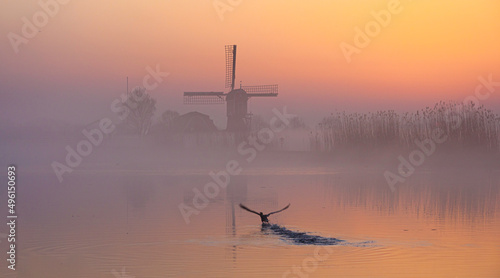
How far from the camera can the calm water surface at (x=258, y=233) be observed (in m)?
12.7

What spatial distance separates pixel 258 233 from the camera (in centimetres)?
1675

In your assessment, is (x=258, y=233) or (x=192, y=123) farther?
(x=192, y=123)

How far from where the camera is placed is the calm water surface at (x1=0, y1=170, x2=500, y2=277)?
12.7 m

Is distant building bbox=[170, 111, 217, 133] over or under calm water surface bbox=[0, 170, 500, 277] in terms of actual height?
over

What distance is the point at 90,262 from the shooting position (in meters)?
13.2

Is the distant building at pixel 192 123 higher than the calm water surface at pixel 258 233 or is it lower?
higher

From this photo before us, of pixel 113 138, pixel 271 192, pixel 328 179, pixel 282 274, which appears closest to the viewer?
pixel 282 274

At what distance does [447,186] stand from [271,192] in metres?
8.19

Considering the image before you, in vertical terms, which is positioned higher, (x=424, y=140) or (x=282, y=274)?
(x=424, y=140)

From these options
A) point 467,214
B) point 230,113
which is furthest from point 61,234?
point 230,113

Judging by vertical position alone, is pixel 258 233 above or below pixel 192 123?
below

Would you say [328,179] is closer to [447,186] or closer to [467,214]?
[447,186]

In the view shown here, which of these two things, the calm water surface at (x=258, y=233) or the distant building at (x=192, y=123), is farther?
the distant building at (x=192, y=123)

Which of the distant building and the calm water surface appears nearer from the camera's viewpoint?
the calm water surface
